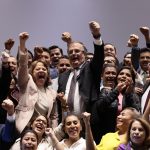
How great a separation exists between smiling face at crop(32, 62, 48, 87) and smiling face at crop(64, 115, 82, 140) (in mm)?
451

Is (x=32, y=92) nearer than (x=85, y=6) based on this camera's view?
Yes

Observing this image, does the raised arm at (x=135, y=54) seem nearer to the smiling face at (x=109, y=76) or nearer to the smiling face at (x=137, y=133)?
the smiling face at (x=109, y=76)

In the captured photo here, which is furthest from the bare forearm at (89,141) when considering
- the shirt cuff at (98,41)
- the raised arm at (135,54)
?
the raised arm at (135,54)

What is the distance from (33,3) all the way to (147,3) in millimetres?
1375

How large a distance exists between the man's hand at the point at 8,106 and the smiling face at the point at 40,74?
1.32 feet

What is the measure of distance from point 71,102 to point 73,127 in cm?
30

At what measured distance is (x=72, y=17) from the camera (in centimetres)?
667

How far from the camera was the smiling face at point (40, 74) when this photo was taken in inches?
178

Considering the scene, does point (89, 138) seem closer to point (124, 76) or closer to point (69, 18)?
point (124, 76)

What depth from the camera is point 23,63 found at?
172 inches

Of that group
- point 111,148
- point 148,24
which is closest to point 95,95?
point 111,148

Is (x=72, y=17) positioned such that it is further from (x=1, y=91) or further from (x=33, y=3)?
(x=1, y=91)

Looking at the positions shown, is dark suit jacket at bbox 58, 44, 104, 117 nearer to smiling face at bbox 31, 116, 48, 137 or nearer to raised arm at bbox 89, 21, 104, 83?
raised arm at bbox 89, 21, 104, 83

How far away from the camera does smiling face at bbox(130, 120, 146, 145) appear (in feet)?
12.4
